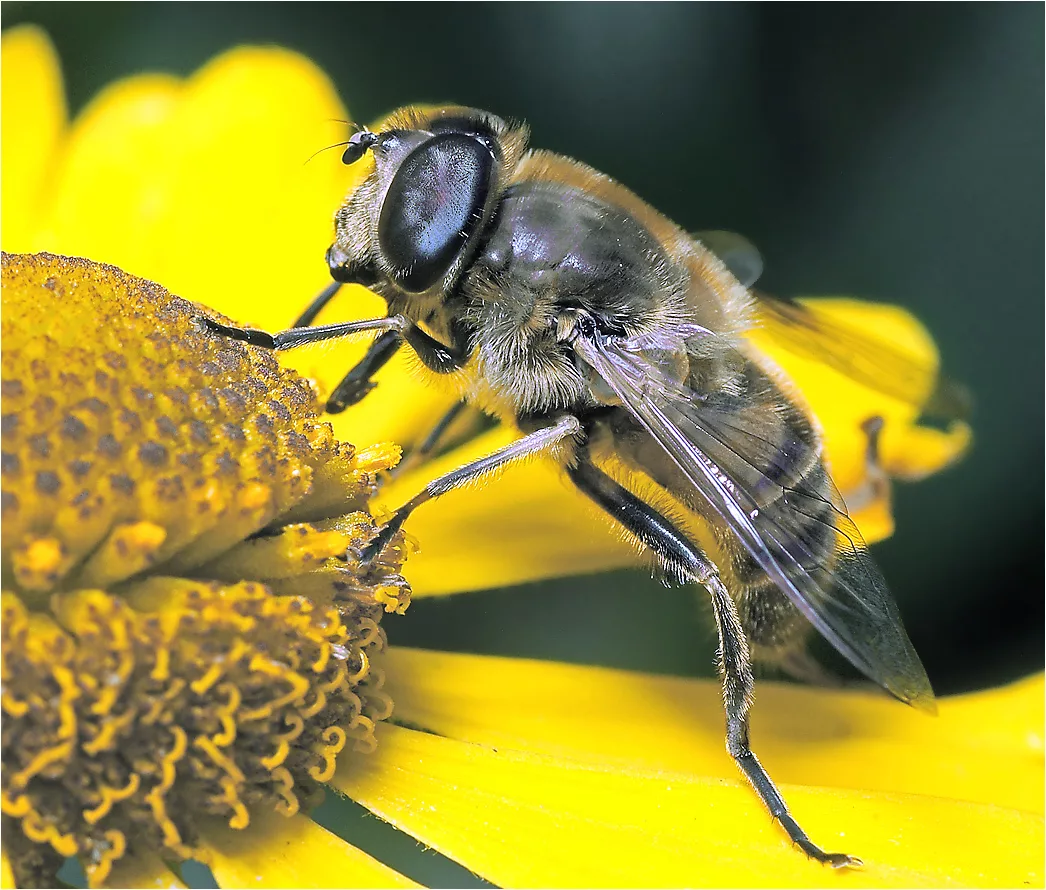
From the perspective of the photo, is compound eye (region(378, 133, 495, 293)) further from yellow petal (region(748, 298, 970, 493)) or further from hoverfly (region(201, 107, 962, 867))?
yellow petal (region(748, 298, 970, 493))

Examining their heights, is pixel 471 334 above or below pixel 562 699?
above

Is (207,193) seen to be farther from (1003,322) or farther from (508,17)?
(1003,322)

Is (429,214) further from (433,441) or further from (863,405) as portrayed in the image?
(863,405)

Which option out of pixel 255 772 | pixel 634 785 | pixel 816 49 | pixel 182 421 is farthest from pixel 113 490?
pixel 816 49

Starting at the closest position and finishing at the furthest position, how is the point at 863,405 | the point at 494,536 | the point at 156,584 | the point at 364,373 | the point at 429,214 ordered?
1. the point at 156,584
2. the point at 429,214
3. the point at 364,373
4. the point at 494,536
5. the point at 863,405

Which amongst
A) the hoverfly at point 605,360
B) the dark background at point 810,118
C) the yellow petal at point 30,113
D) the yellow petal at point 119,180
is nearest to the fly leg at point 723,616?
the hoverfly at point 605,360

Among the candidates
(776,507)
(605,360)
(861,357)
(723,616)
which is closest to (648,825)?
(723,616)

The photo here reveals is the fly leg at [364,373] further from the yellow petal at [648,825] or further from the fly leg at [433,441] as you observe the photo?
the yellow petal at [648,825]

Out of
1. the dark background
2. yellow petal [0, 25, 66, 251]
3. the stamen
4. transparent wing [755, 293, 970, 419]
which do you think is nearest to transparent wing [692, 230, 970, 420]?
transparent wing [755, 293, 970, 419]
